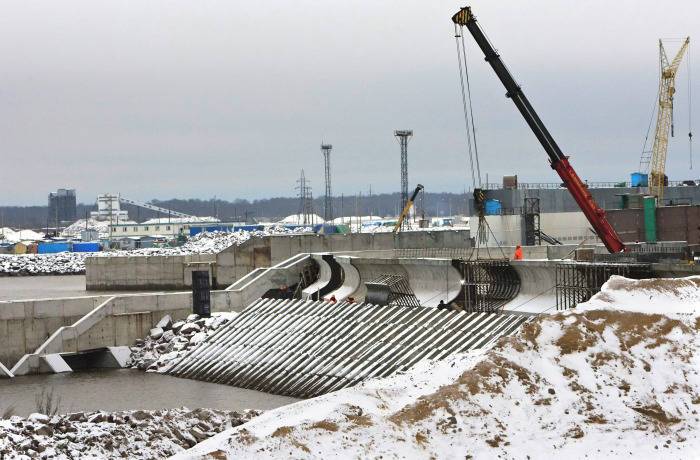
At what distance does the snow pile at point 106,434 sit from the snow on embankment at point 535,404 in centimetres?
280

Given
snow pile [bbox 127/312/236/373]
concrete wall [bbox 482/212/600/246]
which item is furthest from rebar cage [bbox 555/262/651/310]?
concrete wall [bbox 482/212/600/246]

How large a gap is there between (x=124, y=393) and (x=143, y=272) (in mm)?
36580

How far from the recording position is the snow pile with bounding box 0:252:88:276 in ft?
339

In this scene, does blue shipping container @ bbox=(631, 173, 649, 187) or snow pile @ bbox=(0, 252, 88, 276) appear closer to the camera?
blue shipping container @ bbox=(631, 173, 649, 187)

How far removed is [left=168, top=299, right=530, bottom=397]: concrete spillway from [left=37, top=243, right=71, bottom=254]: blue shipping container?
95.0m

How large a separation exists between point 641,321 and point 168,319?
2402 centimetres

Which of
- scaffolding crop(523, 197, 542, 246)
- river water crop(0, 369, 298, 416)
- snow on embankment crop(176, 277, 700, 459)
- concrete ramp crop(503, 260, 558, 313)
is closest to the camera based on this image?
snow on embankment crop(176, 277, 700, 459)

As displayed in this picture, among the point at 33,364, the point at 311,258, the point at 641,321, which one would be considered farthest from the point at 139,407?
the point at 311,258

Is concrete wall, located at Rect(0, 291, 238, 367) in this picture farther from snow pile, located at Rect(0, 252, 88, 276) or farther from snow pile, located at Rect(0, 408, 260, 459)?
snow pile, located at Rect(0, 252, 88, 276)

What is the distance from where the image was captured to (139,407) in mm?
31344

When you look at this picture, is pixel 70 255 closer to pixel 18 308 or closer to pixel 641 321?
pixel 18 308

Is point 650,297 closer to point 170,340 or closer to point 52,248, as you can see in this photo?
point 170,340

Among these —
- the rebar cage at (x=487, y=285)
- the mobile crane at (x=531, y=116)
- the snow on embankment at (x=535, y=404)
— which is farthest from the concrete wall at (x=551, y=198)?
the snow on embankment at (x=535, y=404)

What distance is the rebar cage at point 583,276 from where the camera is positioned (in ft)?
102
